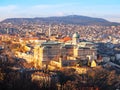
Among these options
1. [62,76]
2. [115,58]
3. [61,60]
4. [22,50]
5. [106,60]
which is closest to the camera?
[62,76]

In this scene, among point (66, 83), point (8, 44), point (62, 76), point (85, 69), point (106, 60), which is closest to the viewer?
point (66, 83)

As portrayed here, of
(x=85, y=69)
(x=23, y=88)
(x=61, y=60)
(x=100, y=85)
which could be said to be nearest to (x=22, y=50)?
(x=61, y=60)

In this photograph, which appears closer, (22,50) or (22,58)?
(22,58)

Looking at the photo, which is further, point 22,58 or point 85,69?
point 22,58

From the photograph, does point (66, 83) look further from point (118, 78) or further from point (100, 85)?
point (118, 78)

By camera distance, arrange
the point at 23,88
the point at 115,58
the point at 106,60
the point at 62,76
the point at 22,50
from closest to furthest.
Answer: the point at 23,88, the point at 62,76, the point at 106,60, the point at 115,58, the point at 22,50

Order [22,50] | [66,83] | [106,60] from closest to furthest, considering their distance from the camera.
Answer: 1. [66,83]
2. [106,60]
3. [22,50]

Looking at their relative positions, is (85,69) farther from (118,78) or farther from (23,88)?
(23,88)

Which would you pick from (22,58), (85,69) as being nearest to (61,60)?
(85,69)
